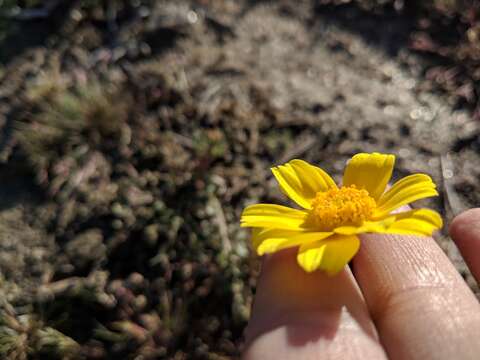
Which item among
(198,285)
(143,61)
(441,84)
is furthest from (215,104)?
(441,84)

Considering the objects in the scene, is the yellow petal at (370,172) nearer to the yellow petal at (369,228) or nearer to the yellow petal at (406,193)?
the yellow petal at (406,193)

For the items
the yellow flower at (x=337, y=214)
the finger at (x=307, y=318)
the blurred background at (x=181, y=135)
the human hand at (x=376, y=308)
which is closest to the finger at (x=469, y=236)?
the human hand at (x=376, y=308)

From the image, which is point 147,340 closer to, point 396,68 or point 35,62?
point 35,62

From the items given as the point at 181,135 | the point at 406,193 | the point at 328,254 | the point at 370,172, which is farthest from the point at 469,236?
the point at 181,135

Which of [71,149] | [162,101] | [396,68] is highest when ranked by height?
[396,68]

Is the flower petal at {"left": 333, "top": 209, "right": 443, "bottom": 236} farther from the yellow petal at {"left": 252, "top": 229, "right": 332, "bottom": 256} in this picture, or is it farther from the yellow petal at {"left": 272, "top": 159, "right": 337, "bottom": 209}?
the yellow petal at {"left": 272, "top": 159, "right": 337, "bottom": 209}

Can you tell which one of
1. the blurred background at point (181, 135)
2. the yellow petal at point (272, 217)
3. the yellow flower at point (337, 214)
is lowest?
the blurred background at point (181, 135)
